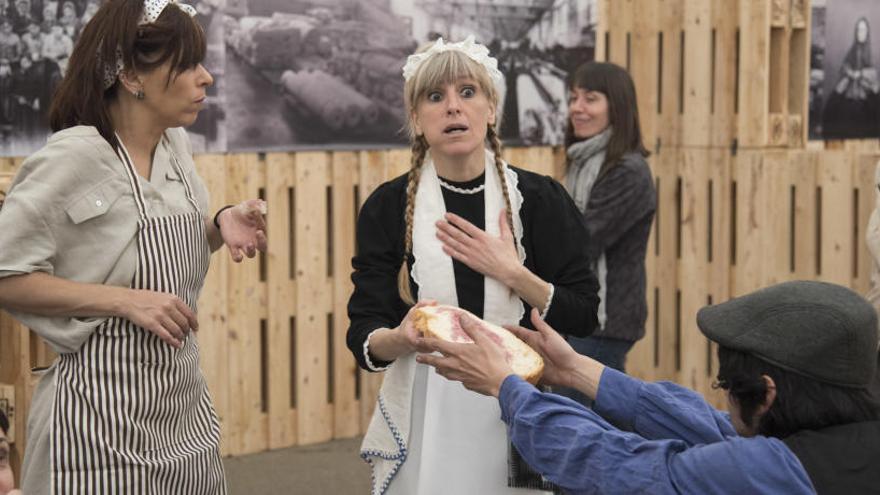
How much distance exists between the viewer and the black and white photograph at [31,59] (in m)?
5.50

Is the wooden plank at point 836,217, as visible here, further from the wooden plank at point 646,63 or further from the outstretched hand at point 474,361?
the outstretched hand at point 474,361

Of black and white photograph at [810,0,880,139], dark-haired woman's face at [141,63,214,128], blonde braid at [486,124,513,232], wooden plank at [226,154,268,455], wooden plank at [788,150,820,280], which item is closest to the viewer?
dark-haired woman's face at [141,63,214,128]

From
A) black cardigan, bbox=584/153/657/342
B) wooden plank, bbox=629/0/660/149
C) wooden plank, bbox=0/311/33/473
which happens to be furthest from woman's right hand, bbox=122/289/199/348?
wooden plank, bbox=629/0/660/149

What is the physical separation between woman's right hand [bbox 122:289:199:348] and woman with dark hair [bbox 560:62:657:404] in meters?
2.37

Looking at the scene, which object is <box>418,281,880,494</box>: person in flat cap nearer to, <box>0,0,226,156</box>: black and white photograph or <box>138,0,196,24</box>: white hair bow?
<box>138,0,196,24</box>: white hair bow

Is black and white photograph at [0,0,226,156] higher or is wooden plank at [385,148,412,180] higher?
black and white photograph at [0,0,226,156]

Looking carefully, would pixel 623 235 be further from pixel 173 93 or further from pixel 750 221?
pixel 173 93

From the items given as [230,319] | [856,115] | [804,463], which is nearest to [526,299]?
[804,463]

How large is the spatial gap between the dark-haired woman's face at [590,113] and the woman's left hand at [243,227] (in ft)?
8.75

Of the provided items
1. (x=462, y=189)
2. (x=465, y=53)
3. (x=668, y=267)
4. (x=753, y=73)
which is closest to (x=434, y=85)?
(x=465, y=53)

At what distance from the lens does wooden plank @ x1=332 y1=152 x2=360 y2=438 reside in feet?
21.4

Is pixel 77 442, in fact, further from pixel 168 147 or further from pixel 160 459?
pixel 168 147

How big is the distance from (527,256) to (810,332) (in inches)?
36.9

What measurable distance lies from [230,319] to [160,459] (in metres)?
3.42
